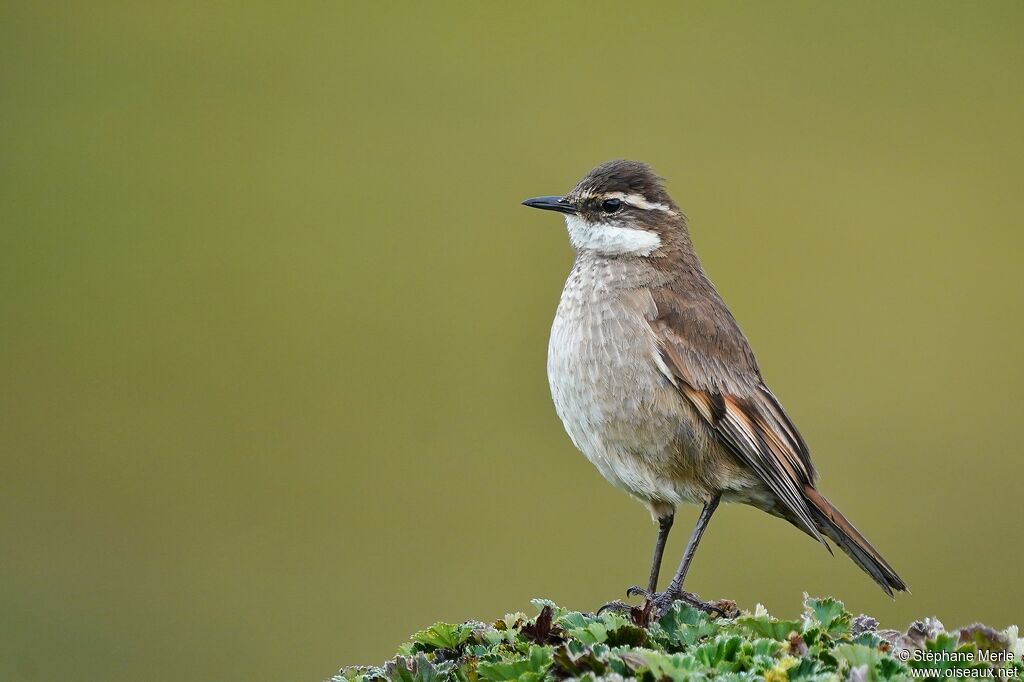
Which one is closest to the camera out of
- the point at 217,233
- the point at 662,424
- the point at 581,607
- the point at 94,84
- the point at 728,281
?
the point at 662,424

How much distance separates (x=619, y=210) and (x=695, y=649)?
4049mm

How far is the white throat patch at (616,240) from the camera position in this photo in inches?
Answer: 326

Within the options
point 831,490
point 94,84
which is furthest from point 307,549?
point 94,84

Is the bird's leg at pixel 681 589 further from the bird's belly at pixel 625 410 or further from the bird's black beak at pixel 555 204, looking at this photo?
the bird's black beak at pixel 555 204

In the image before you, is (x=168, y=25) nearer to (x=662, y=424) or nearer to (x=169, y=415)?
(x=169, y=415)

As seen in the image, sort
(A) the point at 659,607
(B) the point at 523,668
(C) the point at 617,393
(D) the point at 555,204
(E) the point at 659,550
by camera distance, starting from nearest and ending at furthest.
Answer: (B) the point at 523,668, (A) the point at 659,607, (E) the point at 659,550, (C) the point at 617,393, (D) the point at 555,204

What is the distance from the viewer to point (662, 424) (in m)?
7.44

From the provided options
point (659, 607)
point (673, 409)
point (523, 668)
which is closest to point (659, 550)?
point (659, 607)

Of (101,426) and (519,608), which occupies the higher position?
(101,426)

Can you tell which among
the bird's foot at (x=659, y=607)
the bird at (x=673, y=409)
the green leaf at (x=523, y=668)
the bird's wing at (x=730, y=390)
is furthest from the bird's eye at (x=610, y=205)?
the green leaf at (x=523, y=668)

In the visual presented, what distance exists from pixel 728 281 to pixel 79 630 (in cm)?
999

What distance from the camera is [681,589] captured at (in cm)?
700

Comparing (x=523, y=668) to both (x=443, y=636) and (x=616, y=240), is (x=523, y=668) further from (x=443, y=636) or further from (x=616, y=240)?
(x=616, y=240)

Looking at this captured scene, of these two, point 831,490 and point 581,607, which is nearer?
point 581,607
